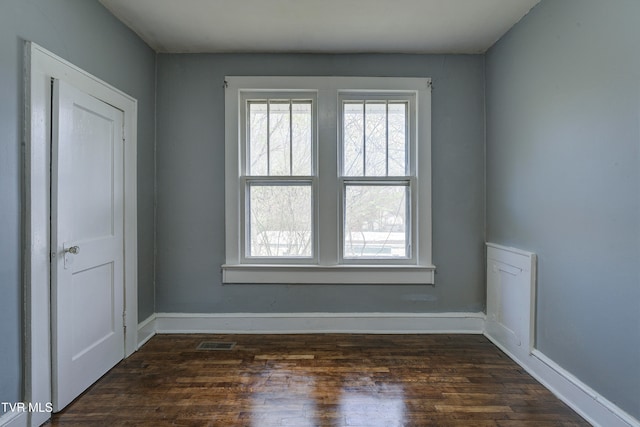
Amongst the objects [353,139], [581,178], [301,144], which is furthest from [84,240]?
[581,178]

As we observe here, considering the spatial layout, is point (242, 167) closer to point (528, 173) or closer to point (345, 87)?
point (345, 87)

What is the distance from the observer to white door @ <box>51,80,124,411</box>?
1.82 m

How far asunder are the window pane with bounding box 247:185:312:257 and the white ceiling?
1.26 meters

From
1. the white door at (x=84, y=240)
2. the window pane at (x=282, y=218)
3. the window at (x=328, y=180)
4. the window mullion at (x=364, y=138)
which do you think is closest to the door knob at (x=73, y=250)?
the white door at (x=84, y=240)

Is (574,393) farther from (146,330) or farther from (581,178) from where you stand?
(146,330)

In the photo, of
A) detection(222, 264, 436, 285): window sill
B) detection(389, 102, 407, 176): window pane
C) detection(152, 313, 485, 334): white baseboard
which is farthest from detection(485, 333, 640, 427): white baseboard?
detection(389, 102, 407, 176): window pane

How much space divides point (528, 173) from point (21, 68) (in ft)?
10.4

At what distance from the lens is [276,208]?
2.99m

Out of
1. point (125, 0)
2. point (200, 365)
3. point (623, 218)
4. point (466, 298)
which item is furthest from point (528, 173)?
point (125, 0)

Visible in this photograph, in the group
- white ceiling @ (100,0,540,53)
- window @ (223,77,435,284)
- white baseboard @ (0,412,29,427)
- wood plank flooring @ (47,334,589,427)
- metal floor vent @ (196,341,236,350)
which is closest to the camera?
white baseboard @ (0,412,29,427)

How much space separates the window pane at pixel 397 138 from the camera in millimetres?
2977

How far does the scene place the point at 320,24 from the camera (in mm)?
2449

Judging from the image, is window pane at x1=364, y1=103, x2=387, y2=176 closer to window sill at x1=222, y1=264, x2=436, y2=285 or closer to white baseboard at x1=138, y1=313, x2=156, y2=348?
window sill at x1=222, y1=264, x2=436, y2=285

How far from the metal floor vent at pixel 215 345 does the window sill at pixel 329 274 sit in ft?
1.73
